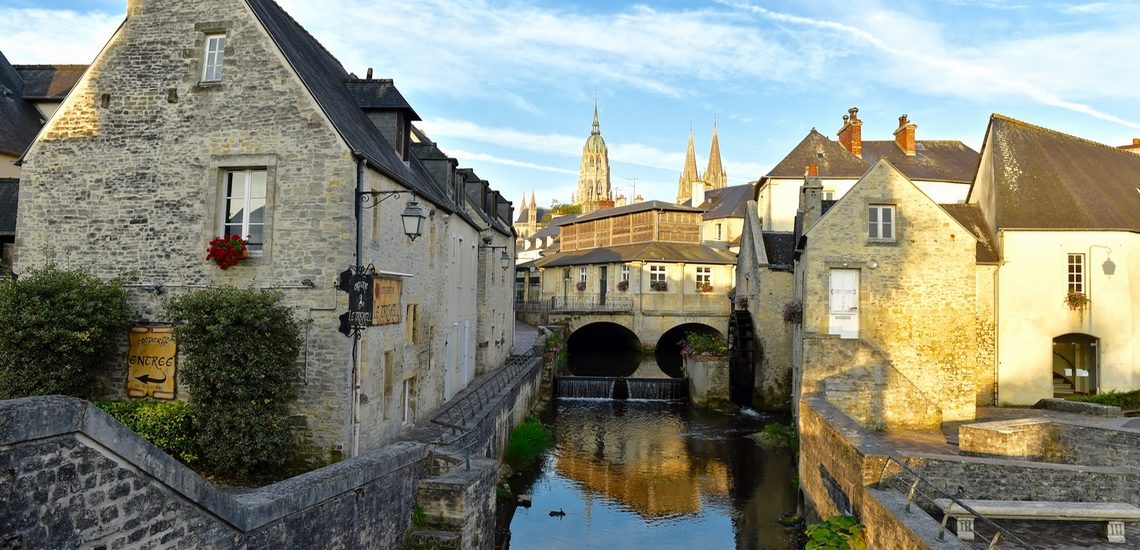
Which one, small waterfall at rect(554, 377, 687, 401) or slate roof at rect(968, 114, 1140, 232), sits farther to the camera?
small waterfall at rect(554, 377, 687, 401)

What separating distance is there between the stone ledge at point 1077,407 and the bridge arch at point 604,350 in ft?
57.1

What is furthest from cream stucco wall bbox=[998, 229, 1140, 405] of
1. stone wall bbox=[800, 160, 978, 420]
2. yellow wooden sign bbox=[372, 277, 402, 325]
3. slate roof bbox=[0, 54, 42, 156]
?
slate roof bbox=[0, 54, 42, 156]

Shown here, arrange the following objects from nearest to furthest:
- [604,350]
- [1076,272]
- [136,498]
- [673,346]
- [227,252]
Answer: [136,498] < [227,252] < [1076,272] < [673,346] < [604,350]

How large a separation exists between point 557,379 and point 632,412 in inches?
164

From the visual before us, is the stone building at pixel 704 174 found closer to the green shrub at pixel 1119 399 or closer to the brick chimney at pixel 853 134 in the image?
the brick chimney at pixel 853 134

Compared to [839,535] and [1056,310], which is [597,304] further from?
[839,535]

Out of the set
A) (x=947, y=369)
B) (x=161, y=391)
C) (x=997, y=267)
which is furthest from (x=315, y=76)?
(x=997, y=267)

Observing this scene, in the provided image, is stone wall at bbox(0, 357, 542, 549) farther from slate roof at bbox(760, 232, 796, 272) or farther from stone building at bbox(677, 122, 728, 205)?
stone building at bbox(677, 122, 728, 205)

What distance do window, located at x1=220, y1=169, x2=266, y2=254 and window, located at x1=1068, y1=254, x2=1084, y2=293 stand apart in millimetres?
17394

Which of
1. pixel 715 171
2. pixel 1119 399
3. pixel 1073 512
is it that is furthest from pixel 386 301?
pixel 715 171

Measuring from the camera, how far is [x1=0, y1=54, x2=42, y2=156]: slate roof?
50.1 ft

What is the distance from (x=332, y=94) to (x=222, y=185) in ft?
7.68

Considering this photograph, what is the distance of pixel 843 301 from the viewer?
52.2ft

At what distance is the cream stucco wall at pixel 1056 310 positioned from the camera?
16422mm
